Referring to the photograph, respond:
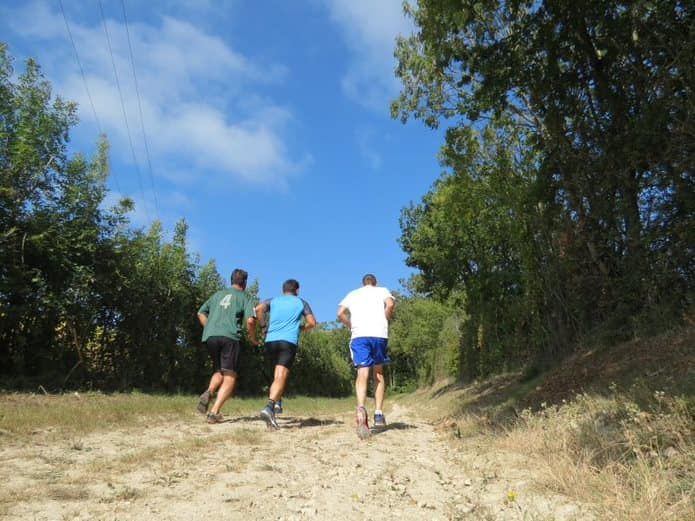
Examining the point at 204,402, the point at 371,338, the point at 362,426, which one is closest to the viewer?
the point at 362,426

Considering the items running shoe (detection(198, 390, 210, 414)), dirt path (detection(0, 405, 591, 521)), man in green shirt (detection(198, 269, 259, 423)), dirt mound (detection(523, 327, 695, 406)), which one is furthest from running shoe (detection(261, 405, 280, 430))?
dirt mound (detection(523, 327, 695, 406))

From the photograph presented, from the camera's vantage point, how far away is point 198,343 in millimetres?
19250

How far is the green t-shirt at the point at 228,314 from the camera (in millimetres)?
7179

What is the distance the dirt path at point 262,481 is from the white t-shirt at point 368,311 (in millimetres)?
1423

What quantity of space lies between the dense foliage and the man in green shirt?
17.5 feet

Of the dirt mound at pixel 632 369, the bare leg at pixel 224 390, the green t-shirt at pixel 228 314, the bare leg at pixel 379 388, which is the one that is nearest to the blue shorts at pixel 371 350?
the bare leg at pixel 379 388

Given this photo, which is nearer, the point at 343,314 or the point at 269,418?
the point at 269,418

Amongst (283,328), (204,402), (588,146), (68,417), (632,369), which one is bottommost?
(68,417)

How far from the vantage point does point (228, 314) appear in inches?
285

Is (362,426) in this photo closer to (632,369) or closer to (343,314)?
(343,314)

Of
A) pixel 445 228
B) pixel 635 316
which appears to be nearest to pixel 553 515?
pixel 635 316

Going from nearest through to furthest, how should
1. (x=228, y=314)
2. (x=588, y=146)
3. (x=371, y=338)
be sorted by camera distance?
1. (x=371, y=338)
2. (x=228, y=314)
3. (x=588, y=146)

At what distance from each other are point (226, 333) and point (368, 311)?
2.10 metres

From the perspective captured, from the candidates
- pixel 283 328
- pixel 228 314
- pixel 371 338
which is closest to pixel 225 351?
pixel 228 314
